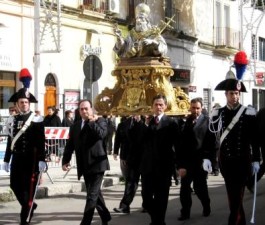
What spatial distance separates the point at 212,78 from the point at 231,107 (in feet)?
93.0

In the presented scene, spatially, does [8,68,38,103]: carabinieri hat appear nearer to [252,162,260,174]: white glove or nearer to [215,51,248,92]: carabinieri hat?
[215,51,248,92]: carabinieri hat

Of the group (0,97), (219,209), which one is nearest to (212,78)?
(0,97)

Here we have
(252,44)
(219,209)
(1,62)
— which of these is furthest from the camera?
(252,44)

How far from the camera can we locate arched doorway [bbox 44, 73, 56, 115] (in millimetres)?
22766

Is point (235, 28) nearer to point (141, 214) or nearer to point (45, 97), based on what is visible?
point (45, 97)

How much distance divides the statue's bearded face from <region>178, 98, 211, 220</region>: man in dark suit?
477 cm

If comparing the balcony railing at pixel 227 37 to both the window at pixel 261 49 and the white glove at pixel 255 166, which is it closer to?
the window at pixel 261 49

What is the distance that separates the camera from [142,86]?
551 inches

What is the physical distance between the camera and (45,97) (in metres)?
22.8

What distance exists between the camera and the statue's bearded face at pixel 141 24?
14.6 m

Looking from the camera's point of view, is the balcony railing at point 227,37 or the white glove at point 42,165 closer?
the white glove at point 42,165

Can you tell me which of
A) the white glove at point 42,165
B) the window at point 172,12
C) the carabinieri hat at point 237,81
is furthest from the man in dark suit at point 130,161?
the window at point 172,12

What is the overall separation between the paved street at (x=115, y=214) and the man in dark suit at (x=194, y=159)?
0.84 feet

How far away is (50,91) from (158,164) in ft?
49.4
